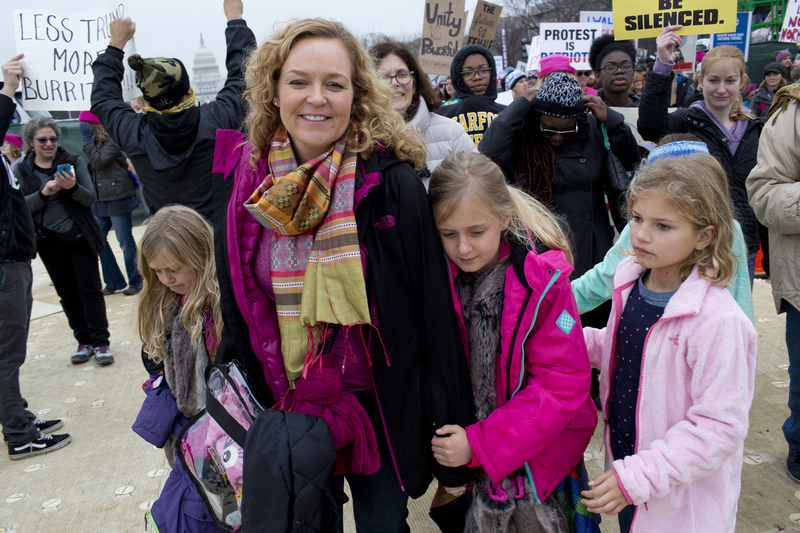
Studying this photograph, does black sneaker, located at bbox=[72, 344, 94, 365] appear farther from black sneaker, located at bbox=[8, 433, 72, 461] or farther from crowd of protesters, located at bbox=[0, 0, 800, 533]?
crowd of protesters, located at bbox=[0, 0, 800, 533]

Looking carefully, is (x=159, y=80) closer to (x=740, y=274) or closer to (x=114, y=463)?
(x=114, y=463)

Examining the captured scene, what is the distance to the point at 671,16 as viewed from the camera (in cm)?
397

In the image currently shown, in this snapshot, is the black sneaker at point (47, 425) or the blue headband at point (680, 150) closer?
the blue headband at point (680, 150)

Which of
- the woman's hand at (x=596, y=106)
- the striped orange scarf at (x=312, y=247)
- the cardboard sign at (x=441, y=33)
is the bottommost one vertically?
the striped orange scarf at (x=312, y=247)

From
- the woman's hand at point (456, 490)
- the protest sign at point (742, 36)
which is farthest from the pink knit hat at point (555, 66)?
the protest sign at point (742, 36)

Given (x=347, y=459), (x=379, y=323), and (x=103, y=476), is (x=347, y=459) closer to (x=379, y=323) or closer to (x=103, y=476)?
(x=379, y=323)

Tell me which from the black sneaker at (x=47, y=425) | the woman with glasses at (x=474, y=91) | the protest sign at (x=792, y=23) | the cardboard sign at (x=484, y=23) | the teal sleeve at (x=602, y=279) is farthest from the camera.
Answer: the cardboard sign at (x=484, y=23)

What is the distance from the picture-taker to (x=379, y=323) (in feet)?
5.07

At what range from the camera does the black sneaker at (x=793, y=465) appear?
105 inches

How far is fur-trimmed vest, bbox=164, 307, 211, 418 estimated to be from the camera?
7.04 ft

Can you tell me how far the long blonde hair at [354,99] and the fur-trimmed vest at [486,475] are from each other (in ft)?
1.52

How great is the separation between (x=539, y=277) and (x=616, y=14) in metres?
3.43

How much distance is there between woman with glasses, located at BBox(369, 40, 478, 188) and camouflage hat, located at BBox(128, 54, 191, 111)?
109 centimetres

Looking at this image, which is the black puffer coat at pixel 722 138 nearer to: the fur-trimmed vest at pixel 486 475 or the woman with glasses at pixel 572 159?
the woman with glasses at pixel 572 159
